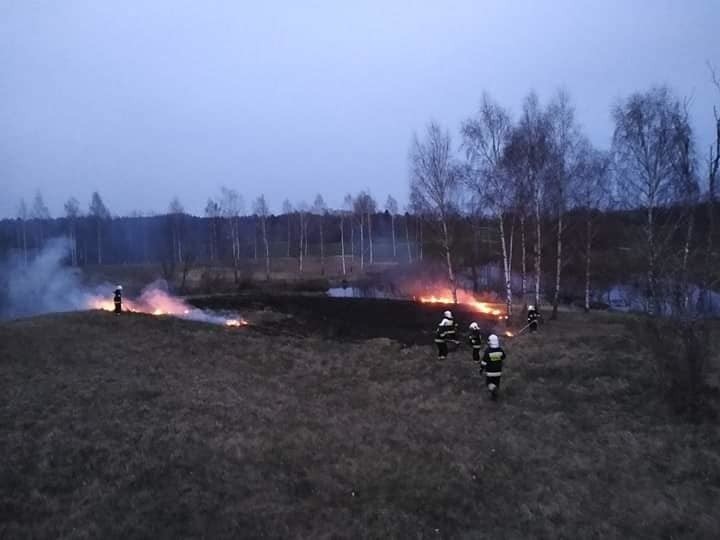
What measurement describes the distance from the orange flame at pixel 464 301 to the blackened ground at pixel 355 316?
2.82 ft

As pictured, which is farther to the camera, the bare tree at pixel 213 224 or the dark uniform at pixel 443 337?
the bare tree at pixel 213 224

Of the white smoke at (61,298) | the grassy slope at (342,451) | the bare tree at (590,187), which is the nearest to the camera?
the grassy slope at (342,451)

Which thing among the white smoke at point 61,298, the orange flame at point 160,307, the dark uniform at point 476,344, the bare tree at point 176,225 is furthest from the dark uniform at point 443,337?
the bare tree at point 176,225

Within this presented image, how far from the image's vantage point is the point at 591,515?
24.0 feet

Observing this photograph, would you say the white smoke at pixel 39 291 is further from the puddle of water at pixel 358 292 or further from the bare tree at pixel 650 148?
the bare tree at pixel 650 148

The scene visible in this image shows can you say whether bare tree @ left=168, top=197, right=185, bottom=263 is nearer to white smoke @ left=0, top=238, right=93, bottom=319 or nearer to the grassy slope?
white smoke @ left=0, top=238, right=93, bottom=319

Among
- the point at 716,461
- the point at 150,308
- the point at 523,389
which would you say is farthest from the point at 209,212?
the point at 716,461

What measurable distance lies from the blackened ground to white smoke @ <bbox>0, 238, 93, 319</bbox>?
23.6 feet

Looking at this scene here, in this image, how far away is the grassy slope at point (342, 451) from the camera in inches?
280

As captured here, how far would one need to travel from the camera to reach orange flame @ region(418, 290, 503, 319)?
1150 inches

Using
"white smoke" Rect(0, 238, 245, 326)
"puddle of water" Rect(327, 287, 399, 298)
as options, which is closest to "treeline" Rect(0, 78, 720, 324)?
"puddle of water" Rect(327, 287, 399, 298)

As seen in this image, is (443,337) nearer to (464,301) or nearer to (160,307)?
(160,307)

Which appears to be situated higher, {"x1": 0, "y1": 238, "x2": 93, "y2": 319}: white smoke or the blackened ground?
{"x1": 0, "y1": 238, "x2": 93, "y2": 319}: white smoke

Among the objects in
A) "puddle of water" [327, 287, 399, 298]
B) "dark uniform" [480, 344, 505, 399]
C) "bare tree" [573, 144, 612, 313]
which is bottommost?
"puddle of water" [327, 287, 399, 298]
